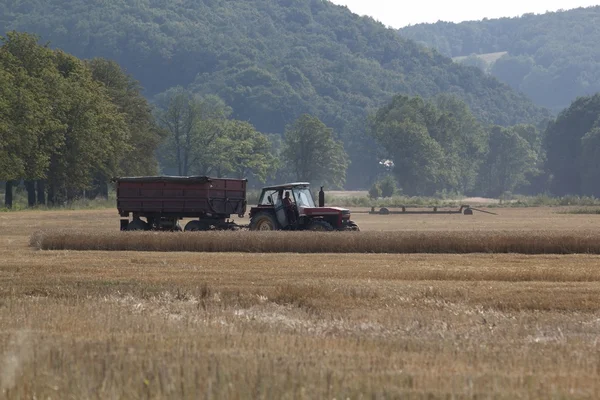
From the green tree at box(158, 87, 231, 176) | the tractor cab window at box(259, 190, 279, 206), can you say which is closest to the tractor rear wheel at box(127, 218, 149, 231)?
the tractor cab window at box(259, 190, 279, 206)

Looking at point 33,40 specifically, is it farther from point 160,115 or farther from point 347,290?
point 160,115

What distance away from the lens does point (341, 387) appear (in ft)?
36.8

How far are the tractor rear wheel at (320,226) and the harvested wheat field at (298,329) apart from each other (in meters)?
10.6

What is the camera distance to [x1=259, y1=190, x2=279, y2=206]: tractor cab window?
42438mm

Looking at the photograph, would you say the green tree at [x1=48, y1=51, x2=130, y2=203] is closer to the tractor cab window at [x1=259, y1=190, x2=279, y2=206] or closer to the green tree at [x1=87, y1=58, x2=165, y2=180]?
the green tree at [x1=87, y1=58, x2=165, y2=180]

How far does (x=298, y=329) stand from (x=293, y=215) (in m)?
25.4

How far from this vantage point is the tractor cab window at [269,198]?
42.4m

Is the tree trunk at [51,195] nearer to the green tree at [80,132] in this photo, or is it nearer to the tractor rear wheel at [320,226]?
the green tree at [80,132]

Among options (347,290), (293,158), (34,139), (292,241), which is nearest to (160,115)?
(293,158)

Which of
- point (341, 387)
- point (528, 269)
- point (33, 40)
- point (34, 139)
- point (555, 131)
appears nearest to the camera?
point (341, 387)

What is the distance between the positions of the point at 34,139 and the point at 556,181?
124537mm

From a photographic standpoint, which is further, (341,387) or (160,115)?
(160,115)

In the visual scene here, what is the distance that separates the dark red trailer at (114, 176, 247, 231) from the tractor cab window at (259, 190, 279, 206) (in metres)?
2.39

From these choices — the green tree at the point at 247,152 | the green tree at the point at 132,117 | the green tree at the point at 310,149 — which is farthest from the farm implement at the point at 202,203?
the green tree at the point at 310,149
